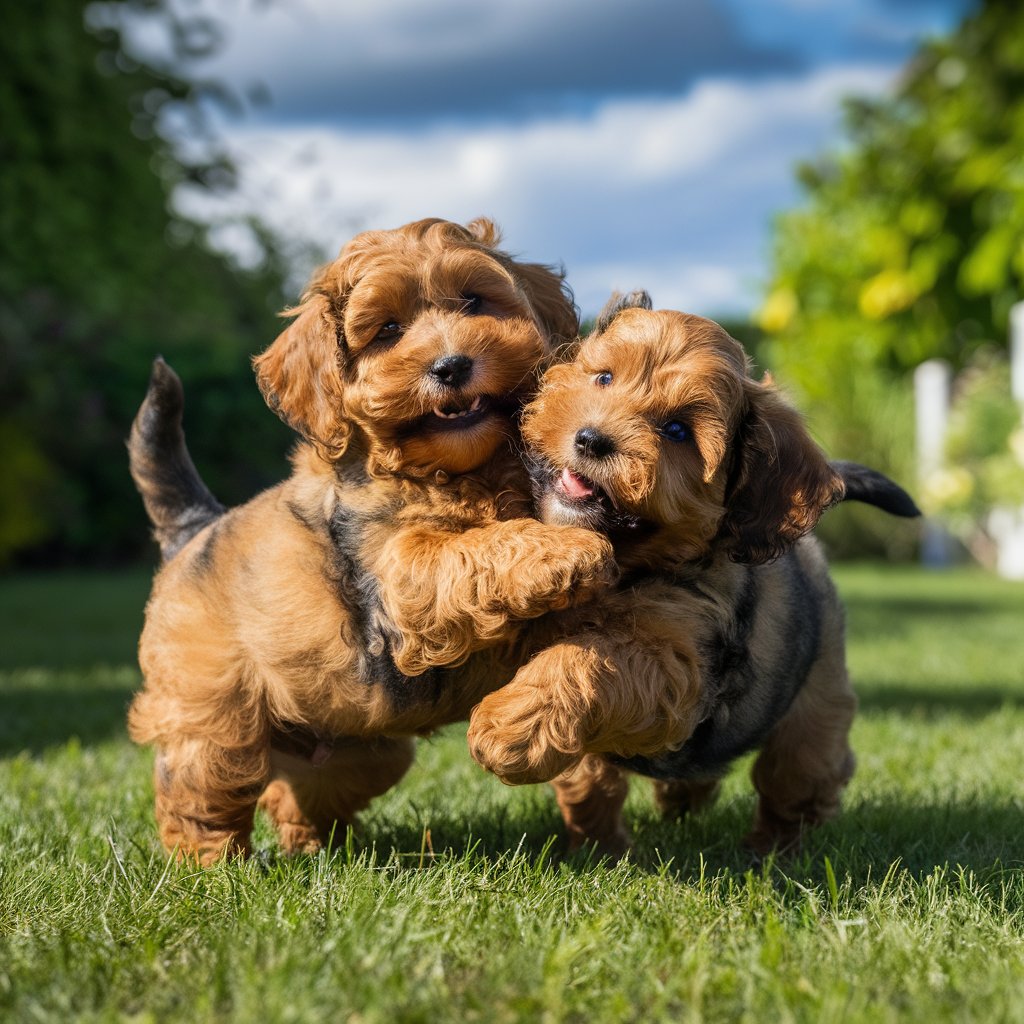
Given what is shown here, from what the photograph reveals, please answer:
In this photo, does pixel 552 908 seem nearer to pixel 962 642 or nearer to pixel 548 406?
pixel 548 406

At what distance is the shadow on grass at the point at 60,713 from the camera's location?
5.17 m

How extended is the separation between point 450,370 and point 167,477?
129 centimetres

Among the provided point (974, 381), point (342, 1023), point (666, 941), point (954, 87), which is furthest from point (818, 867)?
point (974, 381)

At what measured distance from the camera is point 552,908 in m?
2.56

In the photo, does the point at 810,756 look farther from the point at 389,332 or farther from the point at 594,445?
the point at 389,332

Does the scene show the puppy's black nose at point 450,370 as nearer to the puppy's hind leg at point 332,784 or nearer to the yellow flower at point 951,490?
the puppy's hind leg at point 332,784

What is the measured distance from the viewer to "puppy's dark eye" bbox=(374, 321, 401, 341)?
2.92 meters

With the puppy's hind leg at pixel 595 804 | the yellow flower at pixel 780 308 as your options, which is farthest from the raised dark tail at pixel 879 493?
the yellow flower at pixel 780 308

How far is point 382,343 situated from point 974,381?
57.1 feet

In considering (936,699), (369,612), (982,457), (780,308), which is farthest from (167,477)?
(780,308)

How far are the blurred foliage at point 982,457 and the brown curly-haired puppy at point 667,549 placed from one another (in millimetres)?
10891

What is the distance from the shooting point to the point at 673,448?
2.66m

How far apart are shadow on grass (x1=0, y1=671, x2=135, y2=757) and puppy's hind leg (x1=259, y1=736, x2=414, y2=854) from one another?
6.00 ft

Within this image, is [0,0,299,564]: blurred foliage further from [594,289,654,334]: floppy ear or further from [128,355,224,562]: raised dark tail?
[594,289,654,334]: floppy ear
